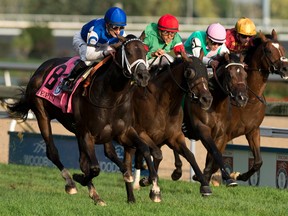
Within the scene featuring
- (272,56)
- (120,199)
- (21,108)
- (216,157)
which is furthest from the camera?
(21,108)

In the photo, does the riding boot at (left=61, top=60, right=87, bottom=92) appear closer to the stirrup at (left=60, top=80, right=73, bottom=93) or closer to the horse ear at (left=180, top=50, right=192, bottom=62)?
the stirrup at (left=60, top=80, right=73, bottom=93)

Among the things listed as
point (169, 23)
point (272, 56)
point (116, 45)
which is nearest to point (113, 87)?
point (116, 45)

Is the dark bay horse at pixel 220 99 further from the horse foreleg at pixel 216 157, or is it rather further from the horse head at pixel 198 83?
the horse head at pixel 198 83

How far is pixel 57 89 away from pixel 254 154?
2.15m

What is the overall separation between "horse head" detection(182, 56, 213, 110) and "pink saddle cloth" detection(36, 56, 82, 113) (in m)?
1.04

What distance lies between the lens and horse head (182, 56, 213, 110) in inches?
340

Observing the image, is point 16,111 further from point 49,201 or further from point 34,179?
point 49,201

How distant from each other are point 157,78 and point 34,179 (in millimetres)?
2212

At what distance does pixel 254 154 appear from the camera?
10125 millimetres

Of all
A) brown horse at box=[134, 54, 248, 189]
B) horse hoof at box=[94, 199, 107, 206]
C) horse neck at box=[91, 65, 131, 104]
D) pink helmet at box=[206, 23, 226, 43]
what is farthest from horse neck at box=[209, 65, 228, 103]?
horse hoof at box=[94, 199, 107, 206]

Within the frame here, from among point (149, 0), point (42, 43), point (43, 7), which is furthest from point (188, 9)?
point (42, 43)

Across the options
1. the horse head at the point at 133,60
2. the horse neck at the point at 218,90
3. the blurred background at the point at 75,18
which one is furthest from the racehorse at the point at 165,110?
the blurred background at the point at 75,18

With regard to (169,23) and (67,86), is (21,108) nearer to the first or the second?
(67,86)

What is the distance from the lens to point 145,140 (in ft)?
29.8
